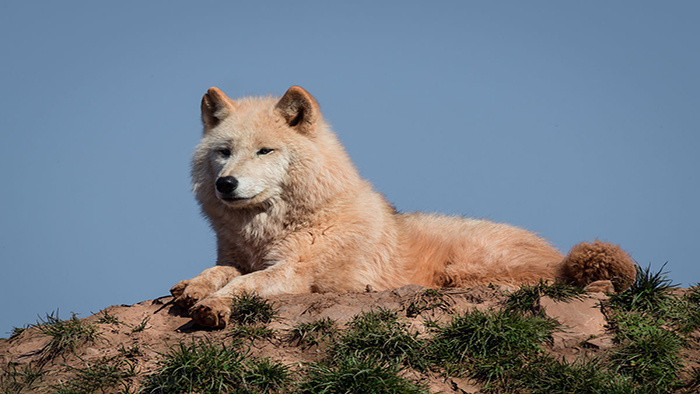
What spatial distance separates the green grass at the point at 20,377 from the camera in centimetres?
520

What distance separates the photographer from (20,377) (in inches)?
212

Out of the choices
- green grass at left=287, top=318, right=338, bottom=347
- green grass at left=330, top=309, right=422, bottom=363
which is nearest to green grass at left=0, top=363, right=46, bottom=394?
green grass at left=287, top=318, right=338, bottom=347

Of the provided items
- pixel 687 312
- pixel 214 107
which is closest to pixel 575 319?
pixel 687 312

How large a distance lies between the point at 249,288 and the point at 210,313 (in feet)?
2.08

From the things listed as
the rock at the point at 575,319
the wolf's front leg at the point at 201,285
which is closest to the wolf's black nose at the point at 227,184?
the wolf's front leg at the point at 201,285

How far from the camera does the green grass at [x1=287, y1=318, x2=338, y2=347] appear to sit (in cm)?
562

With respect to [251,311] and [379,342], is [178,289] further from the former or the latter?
[379,342]

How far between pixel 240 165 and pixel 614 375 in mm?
3985

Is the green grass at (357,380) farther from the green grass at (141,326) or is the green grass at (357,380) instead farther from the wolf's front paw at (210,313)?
the green grass at (141,326)

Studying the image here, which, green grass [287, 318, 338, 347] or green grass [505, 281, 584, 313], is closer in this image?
green grass [287, 318, 338, 347]

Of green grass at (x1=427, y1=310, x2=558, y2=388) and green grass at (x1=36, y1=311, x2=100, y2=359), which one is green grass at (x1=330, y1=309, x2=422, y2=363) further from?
green grass at (x1=36, y1=311, x2=100, y2=359)

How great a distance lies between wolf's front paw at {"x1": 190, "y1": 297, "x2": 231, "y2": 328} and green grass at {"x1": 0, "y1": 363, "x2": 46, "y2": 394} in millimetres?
1297

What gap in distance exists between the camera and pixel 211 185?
7246mm

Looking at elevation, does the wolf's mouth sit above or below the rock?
above
